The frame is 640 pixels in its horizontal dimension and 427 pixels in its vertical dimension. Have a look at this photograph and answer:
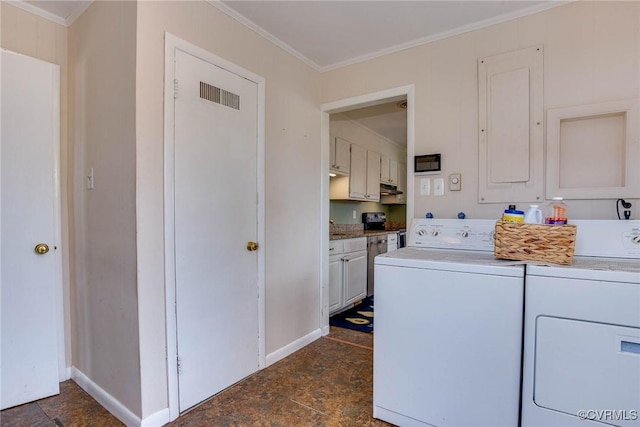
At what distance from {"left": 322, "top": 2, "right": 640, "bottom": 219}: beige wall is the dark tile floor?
4.28 ft

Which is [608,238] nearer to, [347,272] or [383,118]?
[347,272]

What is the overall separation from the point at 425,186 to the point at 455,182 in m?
0.21

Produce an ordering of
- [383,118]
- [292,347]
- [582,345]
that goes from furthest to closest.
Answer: [383,118], [292,347], [582,345]

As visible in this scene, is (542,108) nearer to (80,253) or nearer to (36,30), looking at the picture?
(80,253)

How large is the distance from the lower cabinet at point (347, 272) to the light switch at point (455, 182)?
1378 millimetres

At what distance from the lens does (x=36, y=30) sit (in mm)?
1957

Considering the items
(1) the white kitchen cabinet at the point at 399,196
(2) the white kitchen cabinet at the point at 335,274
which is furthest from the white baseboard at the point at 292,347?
(1) the white kitchen cabinet at the point at 399,196

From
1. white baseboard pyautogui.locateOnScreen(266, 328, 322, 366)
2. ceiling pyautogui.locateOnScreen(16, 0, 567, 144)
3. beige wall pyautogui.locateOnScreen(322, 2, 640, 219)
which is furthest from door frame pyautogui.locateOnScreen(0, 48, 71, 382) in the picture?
beige wall pyautogui.locateOnScreen(322, 2, 640, 219)

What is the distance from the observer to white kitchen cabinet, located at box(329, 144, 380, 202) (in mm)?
4035

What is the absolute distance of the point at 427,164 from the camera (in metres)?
2.29

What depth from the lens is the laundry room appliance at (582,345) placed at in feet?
3.97

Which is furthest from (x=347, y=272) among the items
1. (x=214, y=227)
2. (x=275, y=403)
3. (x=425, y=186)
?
(x=214, y=227)

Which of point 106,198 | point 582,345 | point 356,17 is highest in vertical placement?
point 356,17

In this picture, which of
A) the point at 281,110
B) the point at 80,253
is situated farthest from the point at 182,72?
the point at 80,253
